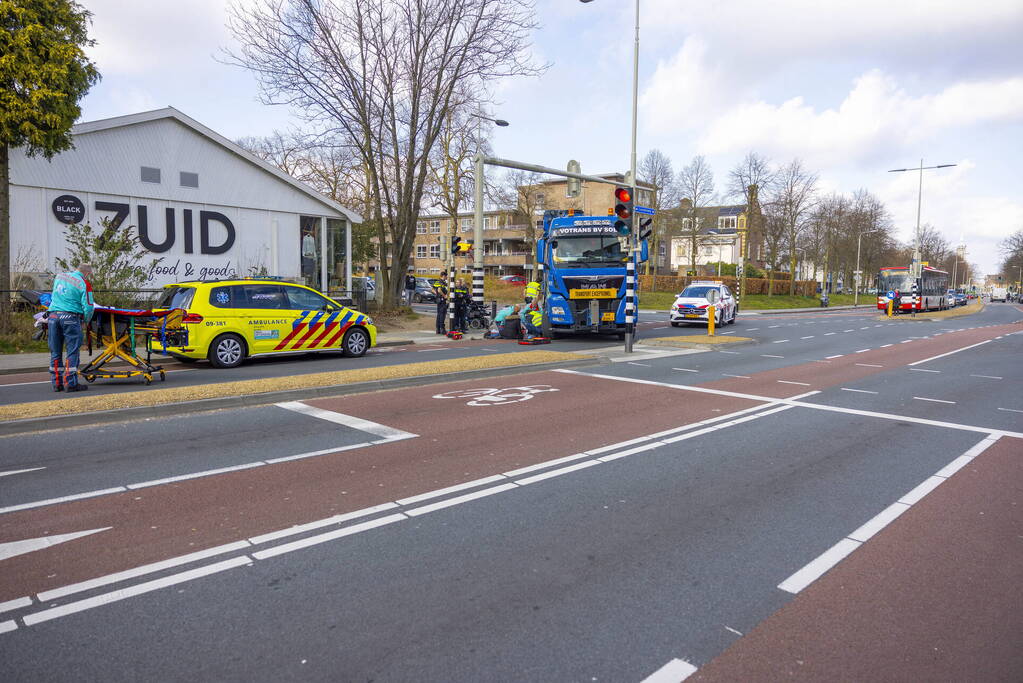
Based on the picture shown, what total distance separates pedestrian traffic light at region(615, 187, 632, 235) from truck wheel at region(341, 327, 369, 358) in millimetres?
6498

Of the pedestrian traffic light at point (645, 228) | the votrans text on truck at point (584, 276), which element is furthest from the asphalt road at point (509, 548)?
the votrans text on truck at point (584, 276)

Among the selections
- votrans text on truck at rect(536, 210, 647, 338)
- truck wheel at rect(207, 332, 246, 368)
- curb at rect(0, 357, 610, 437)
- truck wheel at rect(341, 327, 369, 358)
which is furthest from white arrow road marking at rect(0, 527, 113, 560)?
votrans text on truck at rect(536, 210, 647, 338)

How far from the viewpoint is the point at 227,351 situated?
1316 cm

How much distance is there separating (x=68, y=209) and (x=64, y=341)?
37.7 ft

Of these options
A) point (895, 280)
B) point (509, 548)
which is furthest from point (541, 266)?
point (895, 280)

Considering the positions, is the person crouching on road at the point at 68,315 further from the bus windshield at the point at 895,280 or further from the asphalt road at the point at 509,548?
the bus windshield at the point at 895,280

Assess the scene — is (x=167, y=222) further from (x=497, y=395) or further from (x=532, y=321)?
(x=497, y=395)

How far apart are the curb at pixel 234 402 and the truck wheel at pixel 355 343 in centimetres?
446

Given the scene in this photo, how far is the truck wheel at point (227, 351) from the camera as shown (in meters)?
12.9

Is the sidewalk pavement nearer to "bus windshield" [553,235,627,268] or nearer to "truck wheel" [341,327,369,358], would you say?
"truck wheel" [341,327,369,358]

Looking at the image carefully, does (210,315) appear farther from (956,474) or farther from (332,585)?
(956,474)

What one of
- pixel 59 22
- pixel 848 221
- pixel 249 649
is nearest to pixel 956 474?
pixel 249 649

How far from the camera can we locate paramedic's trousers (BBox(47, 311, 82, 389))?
375 inches

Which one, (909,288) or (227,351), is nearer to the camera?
(227,351)
